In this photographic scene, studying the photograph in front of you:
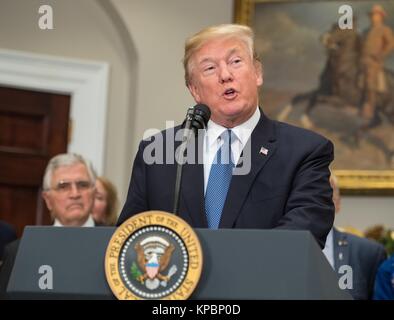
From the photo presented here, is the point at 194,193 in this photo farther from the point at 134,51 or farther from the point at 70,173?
the point at 134,51

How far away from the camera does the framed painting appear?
7.52 m

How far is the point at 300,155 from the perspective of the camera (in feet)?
10.7

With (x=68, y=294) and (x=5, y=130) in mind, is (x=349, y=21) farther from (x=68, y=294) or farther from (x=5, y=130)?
(x=68, y=294)

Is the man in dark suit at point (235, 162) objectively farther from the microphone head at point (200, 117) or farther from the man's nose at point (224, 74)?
the microphone head at point (200, 117)

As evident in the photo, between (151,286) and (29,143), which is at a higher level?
(29,143)

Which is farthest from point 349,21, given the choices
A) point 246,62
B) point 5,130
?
point 246,62

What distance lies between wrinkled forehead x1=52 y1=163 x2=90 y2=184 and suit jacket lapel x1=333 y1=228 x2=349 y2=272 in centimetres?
147

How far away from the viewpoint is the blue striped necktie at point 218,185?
322 cm

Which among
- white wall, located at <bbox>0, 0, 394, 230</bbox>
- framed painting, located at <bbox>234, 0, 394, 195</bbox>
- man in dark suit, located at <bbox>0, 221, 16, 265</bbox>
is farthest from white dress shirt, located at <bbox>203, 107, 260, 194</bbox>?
framed painting, located at <bbox>234, 0, 394, 195</bbox>

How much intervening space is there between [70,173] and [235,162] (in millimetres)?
2400

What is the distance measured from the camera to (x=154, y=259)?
239 centimetres

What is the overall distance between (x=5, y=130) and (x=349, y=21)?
9.36 feet

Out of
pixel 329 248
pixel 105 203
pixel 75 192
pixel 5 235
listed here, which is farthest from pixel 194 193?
pixel 5 235

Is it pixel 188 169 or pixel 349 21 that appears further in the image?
pixel 349 21
